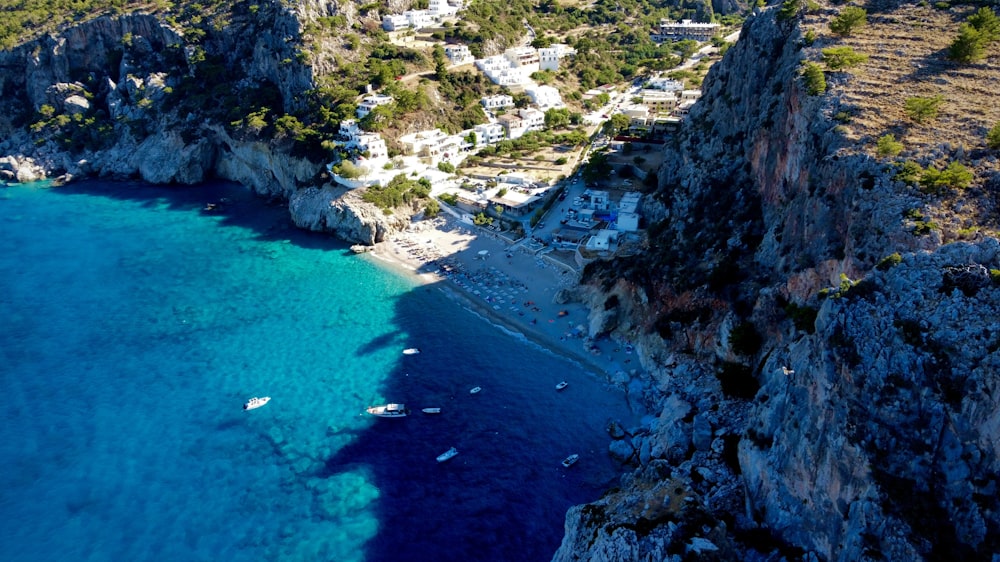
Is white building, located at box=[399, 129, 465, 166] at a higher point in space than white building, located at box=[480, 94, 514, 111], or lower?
lower

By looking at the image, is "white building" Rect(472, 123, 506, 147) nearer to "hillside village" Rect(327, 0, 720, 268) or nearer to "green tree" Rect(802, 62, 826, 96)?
"hillside village" Rect(327, 0, 720, 268)

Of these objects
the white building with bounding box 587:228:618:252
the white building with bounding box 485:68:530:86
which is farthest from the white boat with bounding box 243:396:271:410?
the white building with bounding box 485:68:530:86

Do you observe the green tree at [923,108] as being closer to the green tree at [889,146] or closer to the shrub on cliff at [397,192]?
the green tree at [889,146]

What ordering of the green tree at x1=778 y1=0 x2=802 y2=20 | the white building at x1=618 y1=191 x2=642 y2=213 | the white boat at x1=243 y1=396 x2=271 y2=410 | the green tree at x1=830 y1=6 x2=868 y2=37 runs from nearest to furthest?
the white boat at x1=243 y1=396 x2=271 y2=410 < the green tree at x1=830 y1=6 x2=868 y2=37 < the green tree at x1=778 y1=0 x2=802 y2=20 < the white building at x1=618 y1=191 x2=642 y2=213

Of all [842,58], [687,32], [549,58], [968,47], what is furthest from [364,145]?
[687,32]

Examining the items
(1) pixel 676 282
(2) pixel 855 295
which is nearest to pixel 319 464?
(1) pixel 676 282

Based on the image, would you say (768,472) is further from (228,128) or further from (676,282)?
(228,128)
